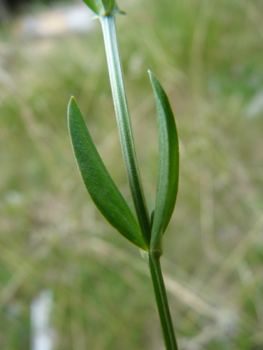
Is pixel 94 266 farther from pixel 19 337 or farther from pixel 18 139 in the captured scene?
pixel 18 139

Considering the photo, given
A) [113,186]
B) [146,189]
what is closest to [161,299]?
[113,186]

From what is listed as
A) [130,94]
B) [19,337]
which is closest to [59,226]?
[19,337]

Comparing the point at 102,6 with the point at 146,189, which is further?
the point at 146,189

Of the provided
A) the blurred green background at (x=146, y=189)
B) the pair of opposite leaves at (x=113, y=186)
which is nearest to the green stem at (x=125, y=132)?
the pair of opposite leaves at (x=113, y=186)

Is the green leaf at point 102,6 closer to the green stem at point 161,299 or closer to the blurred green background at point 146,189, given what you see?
the green stem at point 161,299

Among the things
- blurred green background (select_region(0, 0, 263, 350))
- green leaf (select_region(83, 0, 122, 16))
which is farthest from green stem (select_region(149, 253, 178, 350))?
blurred green background (select_region(0, 0, 263, 350))

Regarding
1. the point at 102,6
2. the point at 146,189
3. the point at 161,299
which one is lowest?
the point at 161,299

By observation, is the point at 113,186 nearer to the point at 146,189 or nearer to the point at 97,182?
the point at 97,182

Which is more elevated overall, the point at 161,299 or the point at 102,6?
the point at 102,6
